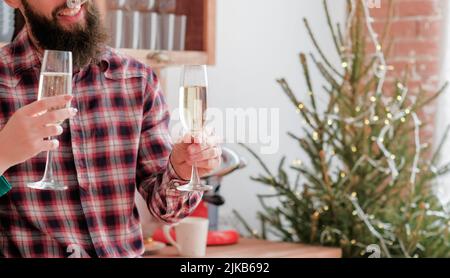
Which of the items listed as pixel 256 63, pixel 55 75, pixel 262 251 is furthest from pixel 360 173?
pixel 55 75

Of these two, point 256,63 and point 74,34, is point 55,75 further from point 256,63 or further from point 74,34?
point 256,63

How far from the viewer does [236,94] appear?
3.38 m

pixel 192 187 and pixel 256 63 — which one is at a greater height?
pixel 256 63

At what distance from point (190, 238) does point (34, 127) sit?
120 centimetres

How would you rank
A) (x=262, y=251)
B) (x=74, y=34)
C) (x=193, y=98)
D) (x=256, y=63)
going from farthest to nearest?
(x=256, y=63), (x=262, y=251), (x=74, y=34), (x=193, y=98)

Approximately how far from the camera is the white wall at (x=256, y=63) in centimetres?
335

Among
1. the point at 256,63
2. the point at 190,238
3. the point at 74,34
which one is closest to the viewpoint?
the point at 74,34

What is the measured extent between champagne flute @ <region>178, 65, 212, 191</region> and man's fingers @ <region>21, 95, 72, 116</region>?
22 cm

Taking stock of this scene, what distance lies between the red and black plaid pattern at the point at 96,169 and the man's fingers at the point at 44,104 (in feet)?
1.09

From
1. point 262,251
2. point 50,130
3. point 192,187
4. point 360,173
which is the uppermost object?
point 50,130

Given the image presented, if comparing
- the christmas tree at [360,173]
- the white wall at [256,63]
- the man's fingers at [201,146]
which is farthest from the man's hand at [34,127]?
the white wall at [256,63]

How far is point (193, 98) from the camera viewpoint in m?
1.52

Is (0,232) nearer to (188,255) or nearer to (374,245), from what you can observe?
(188,255)

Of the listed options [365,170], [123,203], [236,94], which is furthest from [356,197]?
[123,203]
